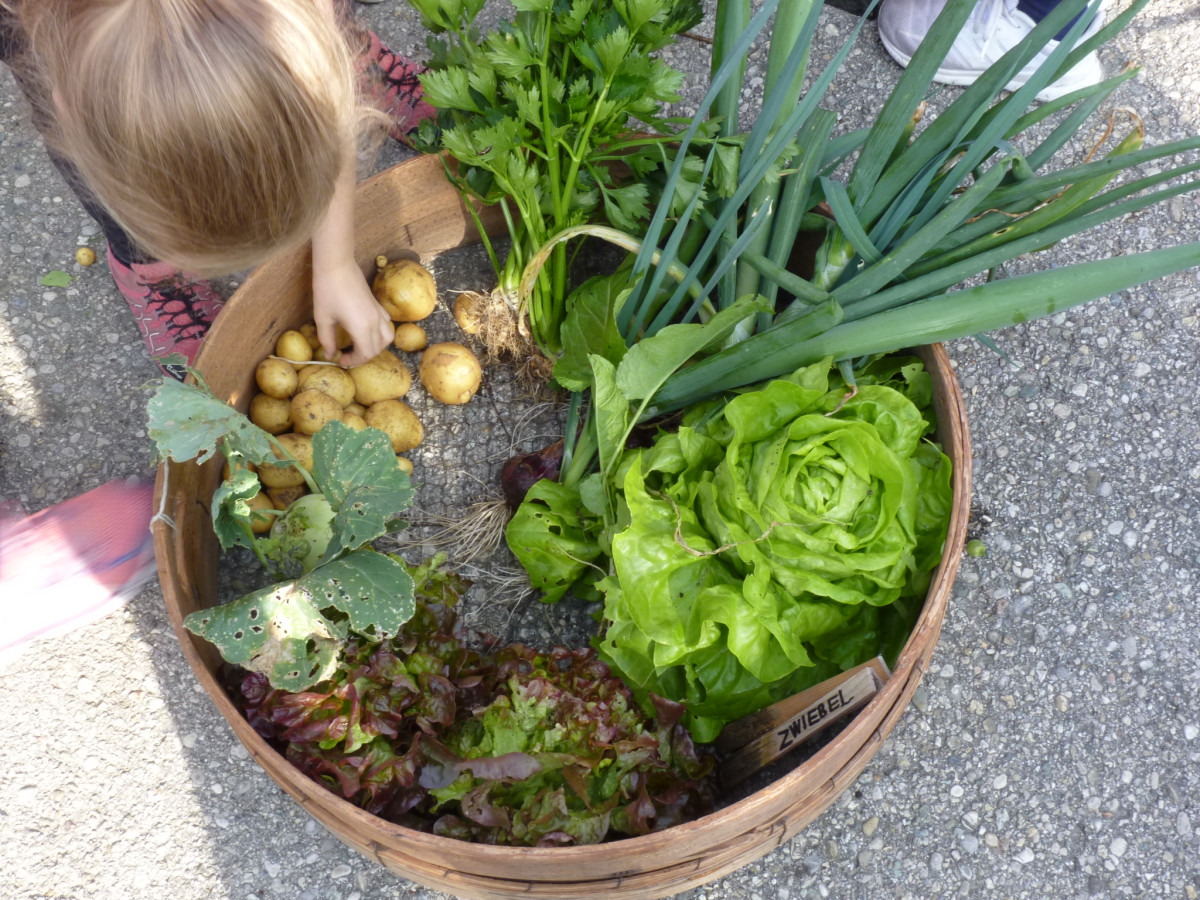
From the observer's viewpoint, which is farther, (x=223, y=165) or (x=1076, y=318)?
(x=1076, y=318)

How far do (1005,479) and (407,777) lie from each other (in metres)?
1.09

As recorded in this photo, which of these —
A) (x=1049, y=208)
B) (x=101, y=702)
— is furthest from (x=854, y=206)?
(x=101, y=702)

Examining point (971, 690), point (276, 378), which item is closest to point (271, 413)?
point (276, 378)

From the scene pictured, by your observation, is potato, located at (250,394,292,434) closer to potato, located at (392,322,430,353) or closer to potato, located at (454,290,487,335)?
potato, located at (392,322,430,353)

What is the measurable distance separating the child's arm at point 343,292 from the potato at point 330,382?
0.05m

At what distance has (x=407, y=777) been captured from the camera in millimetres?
1101

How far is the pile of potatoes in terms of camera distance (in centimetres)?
137

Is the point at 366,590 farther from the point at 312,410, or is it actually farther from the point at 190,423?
the point at 312,410

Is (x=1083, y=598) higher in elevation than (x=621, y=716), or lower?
lower

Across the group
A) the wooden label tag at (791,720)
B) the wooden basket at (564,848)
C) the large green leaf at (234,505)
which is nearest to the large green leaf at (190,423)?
the large green leaf at (234,505)

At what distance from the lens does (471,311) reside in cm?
152

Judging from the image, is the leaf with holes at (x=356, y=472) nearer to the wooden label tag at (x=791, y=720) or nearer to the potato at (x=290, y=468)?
the potato at (x=290, y=468)

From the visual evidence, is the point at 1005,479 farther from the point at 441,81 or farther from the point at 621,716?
the point at 441,81

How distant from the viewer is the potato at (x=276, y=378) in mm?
1396
